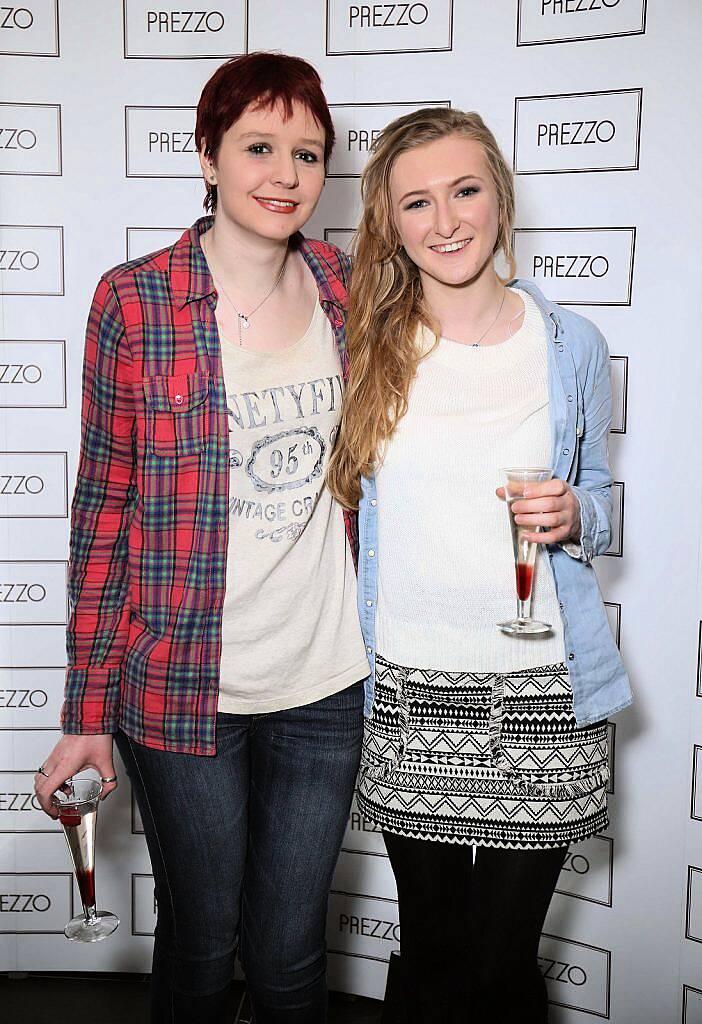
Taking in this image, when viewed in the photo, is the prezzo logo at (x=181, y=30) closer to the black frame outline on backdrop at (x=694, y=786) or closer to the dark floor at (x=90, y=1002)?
the black frame outline on backdrop at (x=694, y=786)

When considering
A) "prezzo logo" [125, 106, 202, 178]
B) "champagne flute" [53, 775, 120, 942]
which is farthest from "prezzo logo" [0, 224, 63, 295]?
"champagne flute" [53, 775, 120, 942]

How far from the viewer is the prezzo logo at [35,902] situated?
8.76ft

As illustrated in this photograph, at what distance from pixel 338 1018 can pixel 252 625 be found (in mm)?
1477

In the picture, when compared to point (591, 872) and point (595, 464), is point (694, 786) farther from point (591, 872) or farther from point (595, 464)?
point (595, 464)

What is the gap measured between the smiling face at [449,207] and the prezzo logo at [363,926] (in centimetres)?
169

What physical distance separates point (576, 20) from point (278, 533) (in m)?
1.42

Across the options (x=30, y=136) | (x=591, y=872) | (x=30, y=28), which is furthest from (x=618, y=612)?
(x=30, y=28)

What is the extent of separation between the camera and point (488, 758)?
165cm

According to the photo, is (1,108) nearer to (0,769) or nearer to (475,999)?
(0,769)

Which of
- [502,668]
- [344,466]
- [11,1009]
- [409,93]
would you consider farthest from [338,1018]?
[409,93]

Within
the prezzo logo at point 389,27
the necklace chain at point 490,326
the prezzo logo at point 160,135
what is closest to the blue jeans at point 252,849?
the necklace chain at point 490,326

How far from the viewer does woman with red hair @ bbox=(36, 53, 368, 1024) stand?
63.5 inches

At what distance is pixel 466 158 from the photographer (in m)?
1.72

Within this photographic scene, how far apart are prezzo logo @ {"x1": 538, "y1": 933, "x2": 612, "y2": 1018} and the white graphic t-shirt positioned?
1.24m
